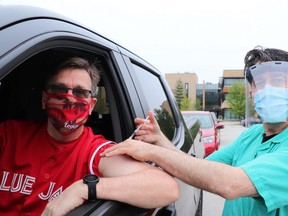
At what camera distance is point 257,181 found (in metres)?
1.52

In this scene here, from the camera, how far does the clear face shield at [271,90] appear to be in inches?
71.9

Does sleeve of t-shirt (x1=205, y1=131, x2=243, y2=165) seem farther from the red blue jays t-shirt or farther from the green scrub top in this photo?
the red blue jays t-shirt

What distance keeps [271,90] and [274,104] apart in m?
0.08

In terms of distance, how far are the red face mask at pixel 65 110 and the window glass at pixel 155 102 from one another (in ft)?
2.59

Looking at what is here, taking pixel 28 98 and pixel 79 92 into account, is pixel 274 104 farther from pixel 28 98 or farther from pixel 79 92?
pixel 28 98

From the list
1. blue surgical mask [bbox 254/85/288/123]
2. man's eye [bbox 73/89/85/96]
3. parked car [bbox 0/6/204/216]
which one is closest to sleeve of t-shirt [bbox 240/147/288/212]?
blue surgical mask [bbox 254/85/288/123]

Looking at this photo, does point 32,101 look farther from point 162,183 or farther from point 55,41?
point 162,183

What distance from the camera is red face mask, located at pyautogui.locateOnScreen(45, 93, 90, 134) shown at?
159 cm

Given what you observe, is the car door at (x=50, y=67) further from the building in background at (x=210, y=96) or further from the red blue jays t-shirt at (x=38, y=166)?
the building in background at (x=210, y=96)

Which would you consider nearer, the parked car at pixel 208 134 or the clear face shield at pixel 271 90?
the clear face shield at pixel 271 90

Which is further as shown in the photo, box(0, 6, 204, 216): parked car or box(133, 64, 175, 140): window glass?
box(133, 64, 175, 140): window glass

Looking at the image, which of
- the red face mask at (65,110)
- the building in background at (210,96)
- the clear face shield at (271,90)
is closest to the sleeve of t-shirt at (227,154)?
the clear face shield at (271,90)

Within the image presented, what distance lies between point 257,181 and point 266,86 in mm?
621

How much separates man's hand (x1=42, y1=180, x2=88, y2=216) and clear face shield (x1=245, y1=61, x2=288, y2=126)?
A: 1147mm
